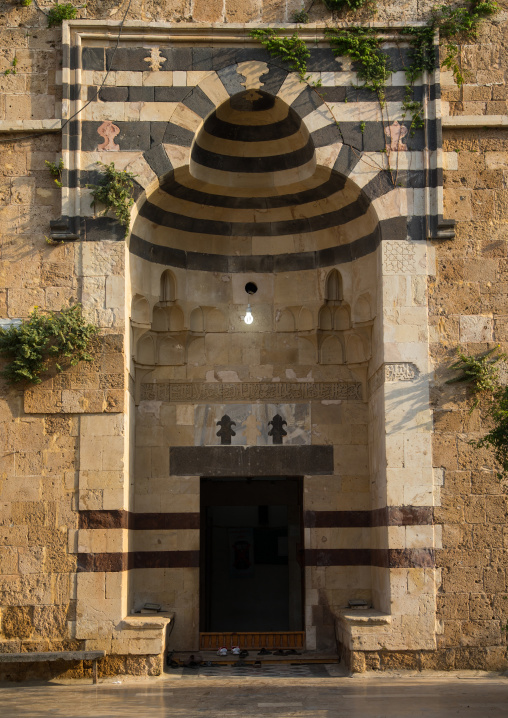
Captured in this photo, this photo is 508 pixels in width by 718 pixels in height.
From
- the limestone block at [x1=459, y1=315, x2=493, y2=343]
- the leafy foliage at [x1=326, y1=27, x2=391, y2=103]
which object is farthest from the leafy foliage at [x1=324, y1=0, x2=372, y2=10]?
the limestone block at [x1=459, y1=315, x2=493, y2=343]

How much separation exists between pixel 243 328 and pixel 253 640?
3.87 meters

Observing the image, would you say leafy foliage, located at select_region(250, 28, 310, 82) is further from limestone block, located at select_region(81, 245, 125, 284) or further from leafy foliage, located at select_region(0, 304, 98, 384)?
leafy foliage, located at select_region(0, 304, 98, 384)

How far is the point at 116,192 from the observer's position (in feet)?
31.2

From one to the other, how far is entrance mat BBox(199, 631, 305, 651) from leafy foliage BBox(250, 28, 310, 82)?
21.6ft

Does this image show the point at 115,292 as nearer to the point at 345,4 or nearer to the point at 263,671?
the point at 345,4

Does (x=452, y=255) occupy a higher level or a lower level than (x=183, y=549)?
higher

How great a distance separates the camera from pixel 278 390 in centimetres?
1085

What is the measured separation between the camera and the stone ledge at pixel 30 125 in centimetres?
965

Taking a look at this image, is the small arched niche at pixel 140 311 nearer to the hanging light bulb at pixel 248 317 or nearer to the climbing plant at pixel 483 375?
the hanging light bulb at pixel 248 317

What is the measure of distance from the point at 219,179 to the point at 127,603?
518cm

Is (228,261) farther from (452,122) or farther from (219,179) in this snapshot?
(452,122)

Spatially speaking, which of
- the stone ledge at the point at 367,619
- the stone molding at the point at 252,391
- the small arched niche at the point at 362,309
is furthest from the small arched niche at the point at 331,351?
the stone ledge at the point at 367,619

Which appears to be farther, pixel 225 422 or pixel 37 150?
pixel 225 422

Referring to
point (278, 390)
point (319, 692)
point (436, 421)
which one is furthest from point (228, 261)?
point (319, 692)
